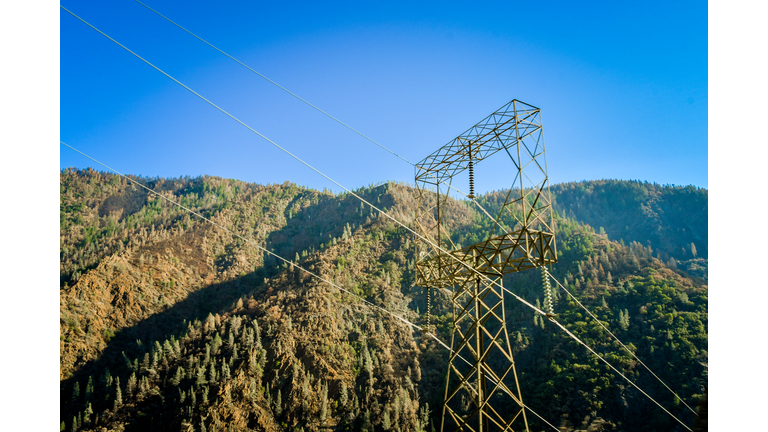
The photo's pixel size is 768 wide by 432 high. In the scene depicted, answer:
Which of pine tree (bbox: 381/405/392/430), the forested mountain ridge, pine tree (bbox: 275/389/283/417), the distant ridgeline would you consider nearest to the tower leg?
the forested mountain ridge

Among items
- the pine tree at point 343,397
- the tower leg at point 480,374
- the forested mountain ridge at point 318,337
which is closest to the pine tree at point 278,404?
the forested mountain ridge at point 318,337

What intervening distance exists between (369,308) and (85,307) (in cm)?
4801

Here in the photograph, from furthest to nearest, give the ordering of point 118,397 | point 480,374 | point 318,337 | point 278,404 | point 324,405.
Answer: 1. point 318,337
2. point 118,397
3. point 278,404
4. point 324,405
5. point 480,374

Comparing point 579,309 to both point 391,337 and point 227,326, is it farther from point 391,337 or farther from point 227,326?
point 227,326

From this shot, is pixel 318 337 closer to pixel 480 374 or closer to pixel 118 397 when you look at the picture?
pixel 118 397

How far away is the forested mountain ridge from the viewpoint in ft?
135

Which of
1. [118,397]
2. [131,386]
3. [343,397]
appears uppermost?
[131,386]

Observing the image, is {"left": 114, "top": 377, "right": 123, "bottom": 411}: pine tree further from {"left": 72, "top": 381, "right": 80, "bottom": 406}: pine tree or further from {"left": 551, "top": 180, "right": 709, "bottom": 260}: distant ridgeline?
{"left": 551, "top": 180, "right": 709, "bottom": 260}: distant ridgeline

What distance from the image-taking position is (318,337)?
5112cm

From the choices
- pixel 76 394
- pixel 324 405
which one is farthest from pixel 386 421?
pixel 76 394

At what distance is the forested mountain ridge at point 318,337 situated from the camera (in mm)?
41031

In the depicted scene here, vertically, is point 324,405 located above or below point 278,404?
below

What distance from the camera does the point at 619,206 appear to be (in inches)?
5709

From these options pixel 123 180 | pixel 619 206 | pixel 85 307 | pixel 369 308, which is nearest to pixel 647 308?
pixel 369 308
